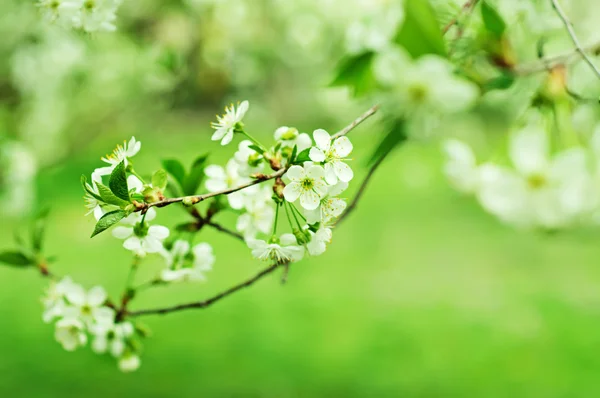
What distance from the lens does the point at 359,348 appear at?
3248mm

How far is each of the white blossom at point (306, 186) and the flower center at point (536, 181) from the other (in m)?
0.48

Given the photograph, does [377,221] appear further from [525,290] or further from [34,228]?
[34,228]

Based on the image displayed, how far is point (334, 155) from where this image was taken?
2.67ft

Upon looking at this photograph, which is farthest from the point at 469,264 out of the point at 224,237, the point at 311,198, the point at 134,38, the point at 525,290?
the point at 311,198

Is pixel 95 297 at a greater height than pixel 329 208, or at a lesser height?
lesser

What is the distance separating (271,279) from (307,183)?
3.45 meters

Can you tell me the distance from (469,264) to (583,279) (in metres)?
0.80

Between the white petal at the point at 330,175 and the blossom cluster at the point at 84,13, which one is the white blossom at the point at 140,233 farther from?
the blossom cluster at the point at 84,13

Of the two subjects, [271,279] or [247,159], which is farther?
[271,279]

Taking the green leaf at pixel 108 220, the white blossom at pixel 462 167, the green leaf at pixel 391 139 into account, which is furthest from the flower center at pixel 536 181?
the green leaf at pixel 108 220

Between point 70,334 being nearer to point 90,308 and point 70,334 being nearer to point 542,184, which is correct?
point 90,308

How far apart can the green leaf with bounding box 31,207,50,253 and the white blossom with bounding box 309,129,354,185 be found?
660 millimetres

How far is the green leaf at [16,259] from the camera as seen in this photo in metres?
1.15

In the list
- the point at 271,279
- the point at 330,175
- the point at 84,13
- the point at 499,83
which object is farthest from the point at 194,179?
the point at 271,279
